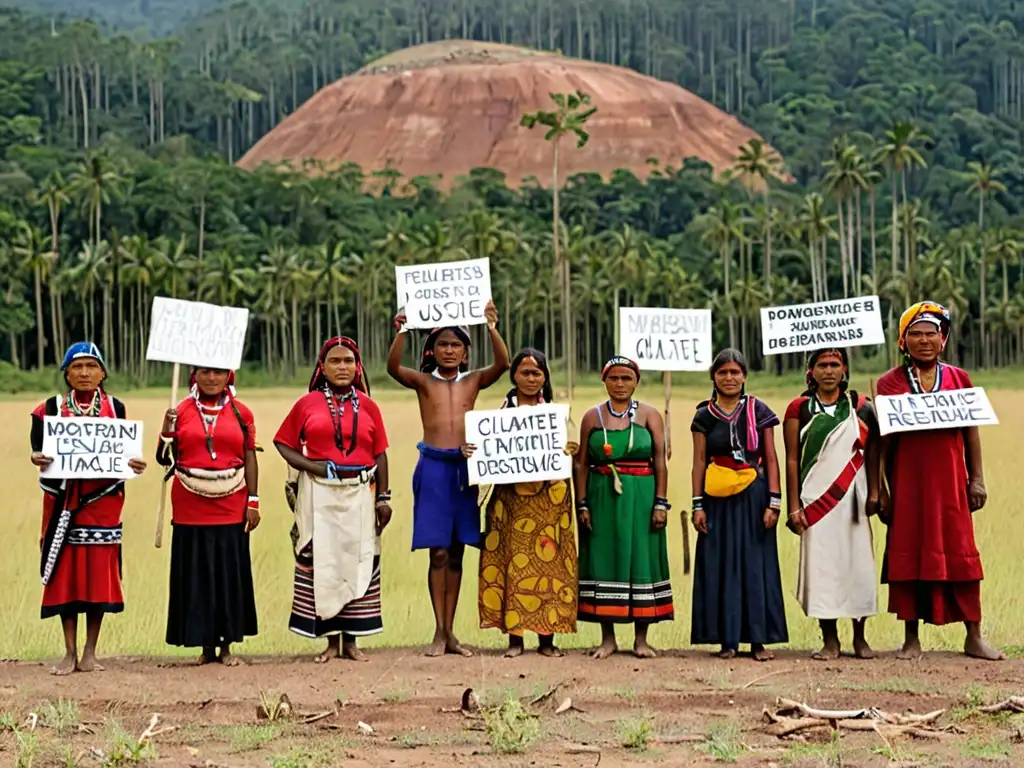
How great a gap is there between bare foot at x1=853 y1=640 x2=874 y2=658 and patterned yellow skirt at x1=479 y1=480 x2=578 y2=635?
1.67 meters

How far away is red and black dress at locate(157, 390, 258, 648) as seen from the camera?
8.96m

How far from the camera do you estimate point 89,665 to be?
8.84 metres

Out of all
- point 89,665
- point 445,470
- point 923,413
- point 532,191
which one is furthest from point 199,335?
point 532,191

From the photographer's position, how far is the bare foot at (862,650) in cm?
901

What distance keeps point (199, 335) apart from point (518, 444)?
2.03 metres

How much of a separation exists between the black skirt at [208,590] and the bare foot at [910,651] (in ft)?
12.5

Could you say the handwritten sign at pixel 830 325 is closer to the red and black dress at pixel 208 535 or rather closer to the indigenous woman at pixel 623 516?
the indigenous woman at pixel 623 516

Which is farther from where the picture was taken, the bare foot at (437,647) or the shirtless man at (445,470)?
the shirtless man at (445,470)

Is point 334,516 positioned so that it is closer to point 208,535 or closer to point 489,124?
point 208,535

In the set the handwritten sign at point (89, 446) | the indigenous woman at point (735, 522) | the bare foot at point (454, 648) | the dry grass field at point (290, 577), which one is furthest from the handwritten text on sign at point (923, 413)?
the handwritten sign at point (89, 446)

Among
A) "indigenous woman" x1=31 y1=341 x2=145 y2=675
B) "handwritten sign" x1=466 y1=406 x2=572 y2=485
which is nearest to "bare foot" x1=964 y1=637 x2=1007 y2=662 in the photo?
"handwritten sign" x1=466 y1=406 x2=572 y2=485

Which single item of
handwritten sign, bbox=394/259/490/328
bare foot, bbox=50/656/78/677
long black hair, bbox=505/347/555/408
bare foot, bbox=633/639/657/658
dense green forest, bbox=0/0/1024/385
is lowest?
bare foot, bbox=50/656/78/677

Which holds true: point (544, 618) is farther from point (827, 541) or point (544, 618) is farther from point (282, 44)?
point (282, 44)

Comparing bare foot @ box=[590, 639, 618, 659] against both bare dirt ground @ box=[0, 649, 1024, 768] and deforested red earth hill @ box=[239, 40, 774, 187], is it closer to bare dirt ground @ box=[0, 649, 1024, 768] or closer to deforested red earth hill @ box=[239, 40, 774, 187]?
bare dirt ground @ box=[0, 649, 1024, 768]
